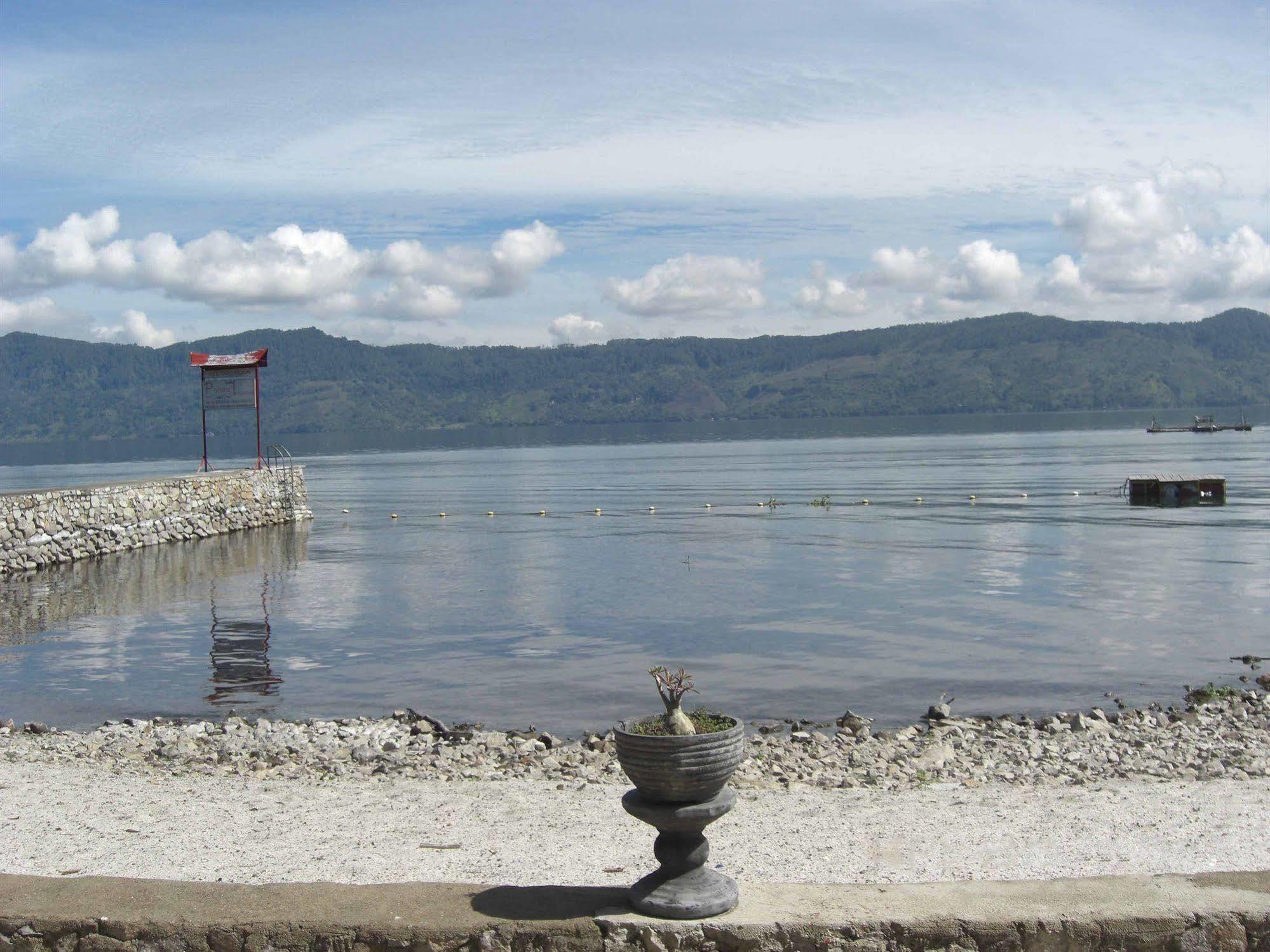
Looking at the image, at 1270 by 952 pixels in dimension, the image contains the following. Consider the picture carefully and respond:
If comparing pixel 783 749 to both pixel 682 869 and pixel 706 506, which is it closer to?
pixel 682 869

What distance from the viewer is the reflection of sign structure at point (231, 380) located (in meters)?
51.5

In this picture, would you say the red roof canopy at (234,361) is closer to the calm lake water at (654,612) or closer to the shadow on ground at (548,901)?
the calm lake water at (654,612)

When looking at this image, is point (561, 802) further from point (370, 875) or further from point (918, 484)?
point (918, 484)

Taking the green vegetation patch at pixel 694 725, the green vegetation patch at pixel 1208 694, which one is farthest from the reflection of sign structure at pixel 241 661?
the green vegetation patch at pixel 1208 694

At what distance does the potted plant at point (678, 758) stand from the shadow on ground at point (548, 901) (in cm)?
72

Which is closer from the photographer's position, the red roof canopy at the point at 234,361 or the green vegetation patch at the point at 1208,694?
the green vegetation patch at the point at 1208,694

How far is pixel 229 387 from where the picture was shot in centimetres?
5262

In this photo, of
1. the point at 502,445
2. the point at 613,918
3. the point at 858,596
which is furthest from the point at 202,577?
the point at 502,445

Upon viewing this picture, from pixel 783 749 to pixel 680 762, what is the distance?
24.3ft

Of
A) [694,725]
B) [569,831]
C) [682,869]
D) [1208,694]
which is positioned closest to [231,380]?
[1208,694]

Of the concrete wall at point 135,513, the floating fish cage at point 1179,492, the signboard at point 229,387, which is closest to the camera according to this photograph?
the concrete wall at point 135,513

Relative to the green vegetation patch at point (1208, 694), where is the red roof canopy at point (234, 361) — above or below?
above

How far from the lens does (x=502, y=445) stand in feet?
636

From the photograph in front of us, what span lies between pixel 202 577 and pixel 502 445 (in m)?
159
